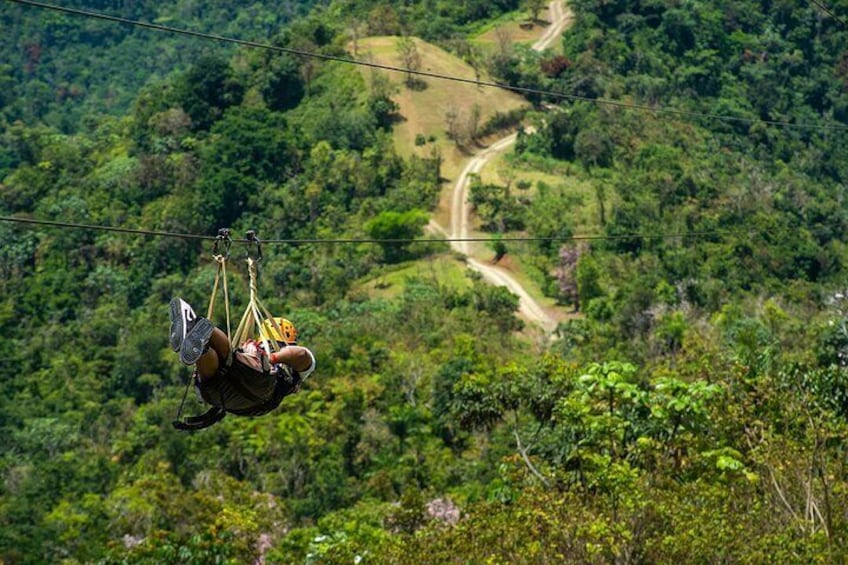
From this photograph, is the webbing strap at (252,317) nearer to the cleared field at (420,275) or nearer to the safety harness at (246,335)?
the safety harness at (246,335)

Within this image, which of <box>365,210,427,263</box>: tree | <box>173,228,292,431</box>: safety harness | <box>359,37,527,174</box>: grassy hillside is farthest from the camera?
<box>359,37,527,174</box>: grassy hillside

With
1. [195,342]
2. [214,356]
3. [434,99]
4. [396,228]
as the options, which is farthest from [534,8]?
[195,342]

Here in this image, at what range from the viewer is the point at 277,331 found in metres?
10.3

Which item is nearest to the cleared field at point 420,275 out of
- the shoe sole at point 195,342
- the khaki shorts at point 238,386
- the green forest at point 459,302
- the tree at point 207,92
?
the green forest at point 459,302

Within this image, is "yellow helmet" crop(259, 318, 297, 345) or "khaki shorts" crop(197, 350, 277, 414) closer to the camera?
"khaki shorts" crop(197, 350, 277, 414)

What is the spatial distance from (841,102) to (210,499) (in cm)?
5436

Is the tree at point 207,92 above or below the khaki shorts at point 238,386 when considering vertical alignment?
below

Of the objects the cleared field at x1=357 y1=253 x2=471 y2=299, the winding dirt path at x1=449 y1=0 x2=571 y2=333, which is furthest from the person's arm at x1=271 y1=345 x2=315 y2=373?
the cleared field at x1=357 y1=253 x2=471 y2=299

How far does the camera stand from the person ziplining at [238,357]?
29.5 ft

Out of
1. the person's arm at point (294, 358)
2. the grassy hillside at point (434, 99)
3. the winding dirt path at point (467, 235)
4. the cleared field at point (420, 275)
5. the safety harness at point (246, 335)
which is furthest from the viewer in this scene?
the grassy hillside at point (434, 99)

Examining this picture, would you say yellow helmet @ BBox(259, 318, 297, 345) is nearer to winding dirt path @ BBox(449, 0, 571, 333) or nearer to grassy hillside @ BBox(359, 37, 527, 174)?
winding dirt path @ BBox(449, 0, 571, 333)

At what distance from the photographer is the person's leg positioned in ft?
30.6

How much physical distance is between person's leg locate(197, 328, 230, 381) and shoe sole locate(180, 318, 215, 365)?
269 millimetres

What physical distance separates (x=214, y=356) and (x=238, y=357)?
331mm
